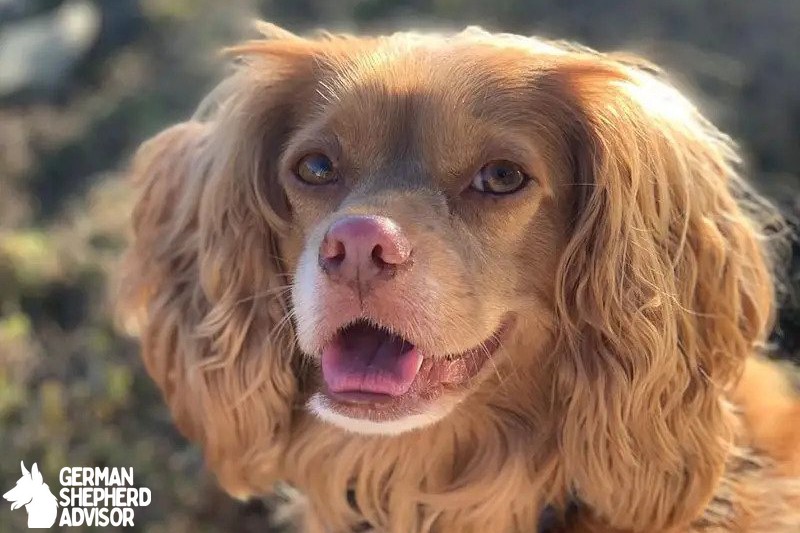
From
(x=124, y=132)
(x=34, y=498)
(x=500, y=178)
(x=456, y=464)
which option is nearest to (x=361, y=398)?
(x=456, y=464)

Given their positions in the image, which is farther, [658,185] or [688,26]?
[688,26]

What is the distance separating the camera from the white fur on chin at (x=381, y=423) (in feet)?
7.04

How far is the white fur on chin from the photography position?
7.04ft

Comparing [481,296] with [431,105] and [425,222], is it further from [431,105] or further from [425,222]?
[431,105]

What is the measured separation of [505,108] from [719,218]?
638 millimetres

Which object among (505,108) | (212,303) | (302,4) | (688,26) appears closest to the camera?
(505,108)

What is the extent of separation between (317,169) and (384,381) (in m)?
0.54

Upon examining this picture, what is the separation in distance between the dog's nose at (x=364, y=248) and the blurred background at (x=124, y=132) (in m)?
1.24

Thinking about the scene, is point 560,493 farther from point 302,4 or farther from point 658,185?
point 302,4

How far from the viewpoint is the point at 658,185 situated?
2250 millimetres

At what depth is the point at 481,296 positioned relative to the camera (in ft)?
6.91

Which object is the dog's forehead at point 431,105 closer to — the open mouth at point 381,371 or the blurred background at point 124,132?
the open mouth at point 381,371

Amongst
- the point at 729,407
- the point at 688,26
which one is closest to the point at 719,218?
the point at 729,407

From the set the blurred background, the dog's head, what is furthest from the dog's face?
the dog's head
